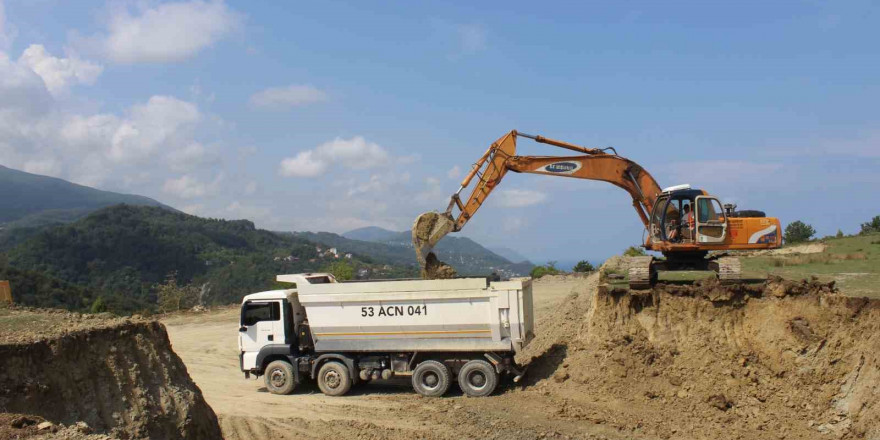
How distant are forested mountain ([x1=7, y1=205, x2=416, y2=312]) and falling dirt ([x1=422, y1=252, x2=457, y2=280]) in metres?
45.6

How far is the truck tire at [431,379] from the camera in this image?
523 inches

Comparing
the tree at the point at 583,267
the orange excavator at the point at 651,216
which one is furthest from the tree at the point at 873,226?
the orange excavator at the point at 651,216

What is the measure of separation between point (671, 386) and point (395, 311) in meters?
5.76

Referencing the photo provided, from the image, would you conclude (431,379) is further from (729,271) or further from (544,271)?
(544,271)

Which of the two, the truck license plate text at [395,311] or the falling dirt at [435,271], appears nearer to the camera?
the truck license plate text at [395,311]

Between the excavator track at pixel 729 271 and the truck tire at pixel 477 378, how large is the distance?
5491mm

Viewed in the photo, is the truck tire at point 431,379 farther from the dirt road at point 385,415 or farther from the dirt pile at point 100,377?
the dirt pile at point 100,377

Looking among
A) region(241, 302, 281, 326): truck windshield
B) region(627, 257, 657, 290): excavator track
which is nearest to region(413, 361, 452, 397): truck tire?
region(241, 302, 281, 326): truck windshield

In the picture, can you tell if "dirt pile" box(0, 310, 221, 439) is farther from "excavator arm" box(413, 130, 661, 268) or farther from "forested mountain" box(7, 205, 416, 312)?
"forested mountain" box(7, 205, 416, 312)

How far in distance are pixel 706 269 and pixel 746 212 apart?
1.66 m

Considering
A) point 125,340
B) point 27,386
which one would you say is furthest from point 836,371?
point 27,386

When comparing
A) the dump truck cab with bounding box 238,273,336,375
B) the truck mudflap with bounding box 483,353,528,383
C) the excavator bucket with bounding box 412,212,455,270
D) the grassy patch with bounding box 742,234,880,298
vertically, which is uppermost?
the excavator bucket with bounding box 412,212,455,270

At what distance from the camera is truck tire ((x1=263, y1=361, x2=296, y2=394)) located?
14352 mm

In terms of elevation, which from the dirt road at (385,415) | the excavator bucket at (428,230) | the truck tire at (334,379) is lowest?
the dirt road at (385,415)
